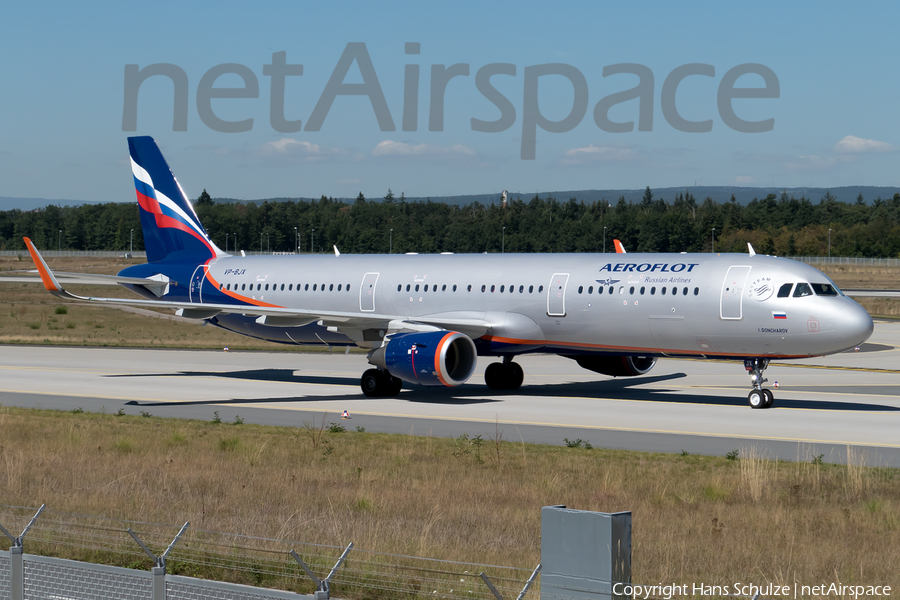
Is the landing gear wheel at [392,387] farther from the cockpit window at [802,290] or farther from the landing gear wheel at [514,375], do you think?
the cockpit window at [802,290]

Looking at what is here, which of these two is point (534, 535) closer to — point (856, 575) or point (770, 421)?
point (856, 575)

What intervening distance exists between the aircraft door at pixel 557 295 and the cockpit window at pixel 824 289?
287 inches

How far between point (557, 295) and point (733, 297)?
5.42m

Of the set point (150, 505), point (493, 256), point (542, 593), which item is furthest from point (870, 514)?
point (493, 256)

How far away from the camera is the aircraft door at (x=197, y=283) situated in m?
39.2

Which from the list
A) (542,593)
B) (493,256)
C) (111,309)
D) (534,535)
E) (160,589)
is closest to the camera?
(542,593)

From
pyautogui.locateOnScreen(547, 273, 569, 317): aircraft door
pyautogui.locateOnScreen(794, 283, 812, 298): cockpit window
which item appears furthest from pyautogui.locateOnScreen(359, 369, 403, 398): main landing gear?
pyautogui.locateOnScreen(794, 283, 812, 298): cockpit window

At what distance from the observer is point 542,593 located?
292 inches

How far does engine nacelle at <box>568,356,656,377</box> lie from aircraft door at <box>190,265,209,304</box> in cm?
1511

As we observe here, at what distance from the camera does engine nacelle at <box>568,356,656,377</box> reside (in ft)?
110

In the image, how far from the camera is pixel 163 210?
4072cm

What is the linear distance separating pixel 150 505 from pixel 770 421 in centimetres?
1727
